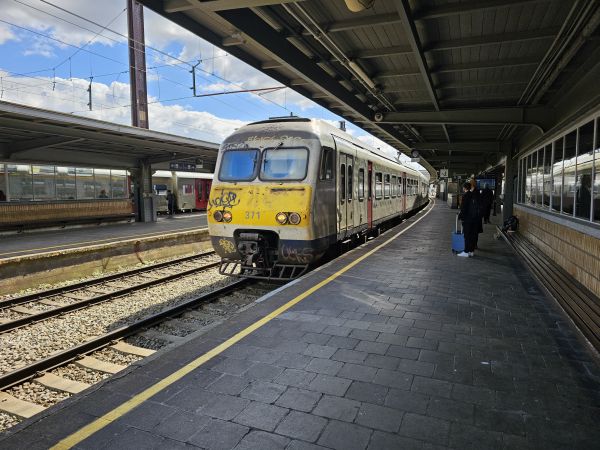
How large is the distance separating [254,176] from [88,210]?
1388cm

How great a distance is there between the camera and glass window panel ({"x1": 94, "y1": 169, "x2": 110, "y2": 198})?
1931cm

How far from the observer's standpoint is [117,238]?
44.5 ft

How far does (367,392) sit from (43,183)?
58.0ft

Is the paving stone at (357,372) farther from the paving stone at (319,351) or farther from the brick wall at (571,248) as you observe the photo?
the brick wall at (571,248)

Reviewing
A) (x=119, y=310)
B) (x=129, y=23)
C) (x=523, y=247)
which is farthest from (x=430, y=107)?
(x=129, y=23)

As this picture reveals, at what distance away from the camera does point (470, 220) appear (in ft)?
29.8

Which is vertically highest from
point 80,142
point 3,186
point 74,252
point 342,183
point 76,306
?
point 80,142

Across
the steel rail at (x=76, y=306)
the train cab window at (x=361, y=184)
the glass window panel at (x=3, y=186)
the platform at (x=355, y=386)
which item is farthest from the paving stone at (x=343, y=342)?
the glass window panel at (x=3, y=186)

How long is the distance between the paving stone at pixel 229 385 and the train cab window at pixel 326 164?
4636 mm

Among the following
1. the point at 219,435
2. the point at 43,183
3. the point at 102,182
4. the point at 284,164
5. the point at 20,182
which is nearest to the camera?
the point at 219,435

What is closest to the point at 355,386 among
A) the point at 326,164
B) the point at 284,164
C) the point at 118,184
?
the point at 284,164

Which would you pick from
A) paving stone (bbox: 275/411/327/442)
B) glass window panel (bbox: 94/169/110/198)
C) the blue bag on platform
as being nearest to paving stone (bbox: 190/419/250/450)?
paving stone (bbox: 275/411/327/442)

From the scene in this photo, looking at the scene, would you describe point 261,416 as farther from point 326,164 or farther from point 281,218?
point 326,164

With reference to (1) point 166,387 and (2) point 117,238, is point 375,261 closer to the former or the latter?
(1) point 166,387
